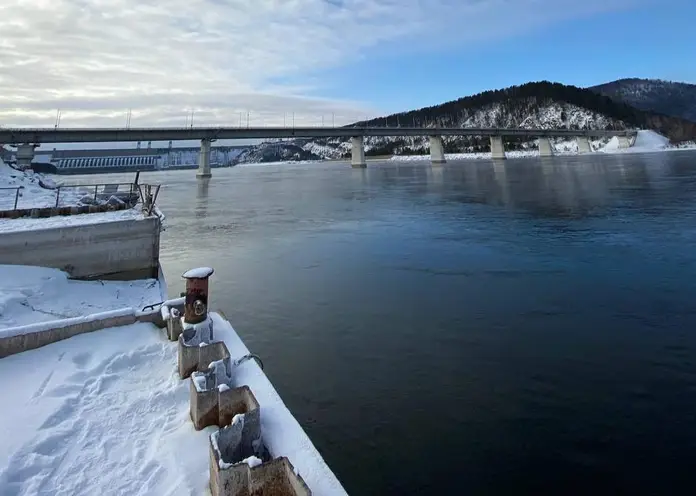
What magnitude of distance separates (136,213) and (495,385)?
1629 centimetres

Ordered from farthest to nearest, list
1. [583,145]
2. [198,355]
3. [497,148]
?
[583,145] < [497,148] < [198,355]

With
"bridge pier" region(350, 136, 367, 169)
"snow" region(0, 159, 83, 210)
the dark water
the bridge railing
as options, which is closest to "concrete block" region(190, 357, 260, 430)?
the dark water

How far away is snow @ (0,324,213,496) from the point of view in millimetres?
4621

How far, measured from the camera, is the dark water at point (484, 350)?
231 inches

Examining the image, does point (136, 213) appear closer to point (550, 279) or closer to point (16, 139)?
point (550, 279)

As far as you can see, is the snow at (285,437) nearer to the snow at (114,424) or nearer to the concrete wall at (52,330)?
the snow at (114,424)

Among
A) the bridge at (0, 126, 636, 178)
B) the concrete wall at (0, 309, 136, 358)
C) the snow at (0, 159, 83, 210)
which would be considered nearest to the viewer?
the concrete wall at (0, 309, 136, 358)

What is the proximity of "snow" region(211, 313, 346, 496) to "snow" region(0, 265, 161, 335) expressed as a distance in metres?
7.53

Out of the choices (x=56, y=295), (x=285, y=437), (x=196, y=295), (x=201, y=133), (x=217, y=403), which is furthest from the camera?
(x=201, y=133)

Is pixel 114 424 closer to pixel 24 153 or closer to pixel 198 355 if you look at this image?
pixel 198 355

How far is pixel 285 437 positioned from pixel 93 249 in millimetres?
13416

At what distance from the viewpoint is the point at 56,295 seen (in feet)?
44.4

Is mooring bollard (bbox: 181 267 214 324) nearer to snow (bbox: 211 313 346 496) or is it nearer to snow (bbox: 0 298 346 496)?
snow (bbox: 0 298 346 496)

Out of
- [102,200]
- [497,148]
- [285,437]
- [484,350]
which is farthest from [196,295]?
[497,148]
